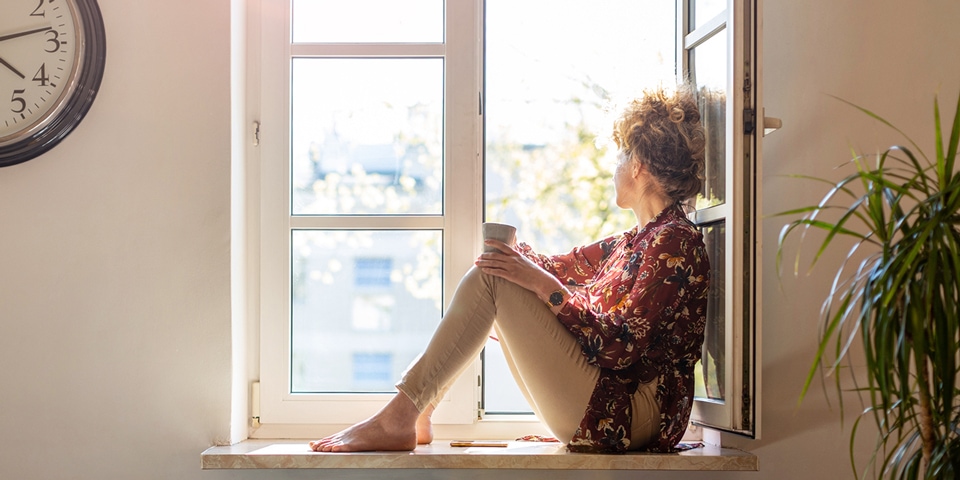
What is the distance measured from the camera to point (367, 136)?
2467 mm

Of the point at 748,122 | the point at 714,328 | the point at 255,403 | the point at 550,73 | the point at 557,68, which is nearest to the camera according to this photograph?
the point at 748,122

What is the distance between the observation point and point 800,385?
2113 mm

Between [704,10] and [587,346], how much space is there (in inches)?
38.3

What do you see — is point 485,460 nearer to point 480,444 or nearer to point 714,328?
point 480,444

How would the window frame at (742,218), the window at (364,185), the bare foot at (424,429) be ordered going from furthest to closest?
the window at (364,185) < the bare foot at (424,429) < the window frame at (742,218)

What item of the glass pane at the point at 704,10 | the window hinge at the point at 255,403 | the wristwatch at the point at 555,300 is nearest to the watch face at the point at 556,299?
the wristwatch at the point at 555,300

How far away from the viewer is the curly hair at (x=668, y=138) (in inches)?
86.0

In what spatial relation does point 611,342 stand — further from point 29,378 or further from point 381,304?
point 29,378

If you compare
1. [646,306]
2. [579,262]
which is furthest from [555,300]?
[579,262]

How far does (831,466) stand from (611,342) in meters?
0.60

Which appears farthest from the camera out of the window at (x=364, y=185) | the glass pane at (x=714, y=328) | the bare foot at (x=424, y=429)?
the window at (x=364, y=185)

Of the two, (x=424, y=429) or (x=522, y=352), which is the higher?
(x=522, y=352)

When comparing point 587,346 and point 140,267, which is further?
point 140,267

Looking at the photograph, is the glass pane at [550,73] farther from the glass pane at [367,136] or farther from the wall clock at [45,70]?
the wall clock at [45,70]
